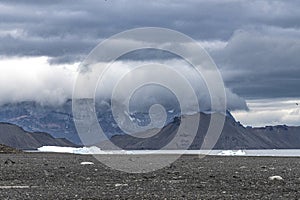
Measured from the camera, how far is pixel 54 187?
29734 millimetres

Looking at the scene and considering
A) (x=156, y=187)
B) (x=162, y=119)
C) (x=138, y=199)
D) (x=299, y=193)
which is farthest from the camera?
(x=162, y=119)

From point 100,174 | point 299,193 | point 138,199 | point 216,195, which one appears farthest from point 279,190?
point 100,174

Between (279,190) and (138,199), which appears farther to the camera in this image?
(279,190)

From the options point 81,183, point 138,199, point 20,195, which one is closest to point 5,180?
point 81,183

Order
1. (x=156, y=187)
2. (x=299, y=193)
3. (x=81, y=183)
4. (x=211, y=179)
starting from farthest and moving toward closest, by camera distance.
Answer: (x=211, y=179)
(x=81, y=183)
(x=156, y=187)
(x=299, y=193)

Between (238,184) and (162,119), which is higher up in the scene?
(162,119)

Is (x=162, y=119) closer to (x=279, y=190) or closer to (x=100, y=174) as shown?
(x=100, y=174)

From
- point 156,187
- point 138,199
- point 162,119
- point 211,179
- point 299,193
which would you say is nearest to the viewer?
point 138,199

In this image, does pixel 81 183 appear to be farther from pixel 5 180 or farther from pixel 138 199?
pixel 138 199

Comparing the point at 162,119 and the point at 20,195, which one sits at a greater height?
the point at 162,119

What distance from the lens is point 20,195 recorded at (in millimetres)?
26000

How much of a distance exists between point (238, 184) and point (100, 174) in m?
8.96

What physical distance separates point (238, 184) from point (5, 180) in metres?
10.5

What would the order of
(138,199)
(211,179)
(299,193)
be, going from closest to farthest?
(138,199) → (299,193) → (211,179)
